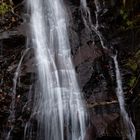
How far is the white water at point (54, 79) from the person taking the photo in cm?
742

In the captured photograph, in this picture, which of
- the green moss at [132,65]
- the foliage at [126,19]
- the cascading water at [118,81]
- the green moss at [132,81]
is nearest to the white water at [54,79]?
the cascading water at [118,81]

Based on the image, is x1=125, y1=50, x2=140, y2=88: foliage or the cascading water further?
x1=125, y1=50, x2=140, y2=88: foliage

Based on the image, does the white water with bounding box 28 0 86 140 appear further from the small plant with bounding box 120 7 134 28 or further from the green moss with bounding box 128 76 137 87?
the small plant with bounding box 120 7 134 28

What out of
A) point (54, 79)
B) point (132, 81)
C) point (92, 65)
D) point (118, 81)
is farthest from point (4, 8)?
point (132, 81)

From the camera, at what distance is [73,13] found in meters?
9.38

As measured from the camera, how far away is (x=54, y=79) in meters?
8.16

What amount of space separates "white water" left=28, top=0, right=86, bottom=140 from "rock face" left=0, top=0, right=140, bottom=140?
0.57 feet

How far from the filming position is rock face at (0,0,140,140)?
7.52 metres

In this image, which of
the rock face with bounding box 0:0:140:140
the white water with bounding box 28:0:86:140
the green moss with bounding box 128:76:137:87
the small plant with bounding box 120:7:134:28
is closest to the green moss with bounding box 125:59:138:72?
the rock face with bounding box 0:0:140:140

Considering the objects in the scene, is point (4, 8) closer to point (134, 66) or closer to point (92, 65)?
point (92, 65)

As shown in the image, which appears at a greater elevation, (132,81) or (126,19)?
(126,19)

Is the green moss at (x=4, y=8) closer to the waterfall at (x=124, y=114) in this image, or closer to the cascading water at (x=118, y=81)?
the cascading water at (x=118, y=81)

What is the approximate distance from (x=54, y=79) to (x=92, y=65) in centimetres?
92

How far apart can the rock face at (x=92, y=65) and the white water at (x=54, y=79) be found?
17 cm
